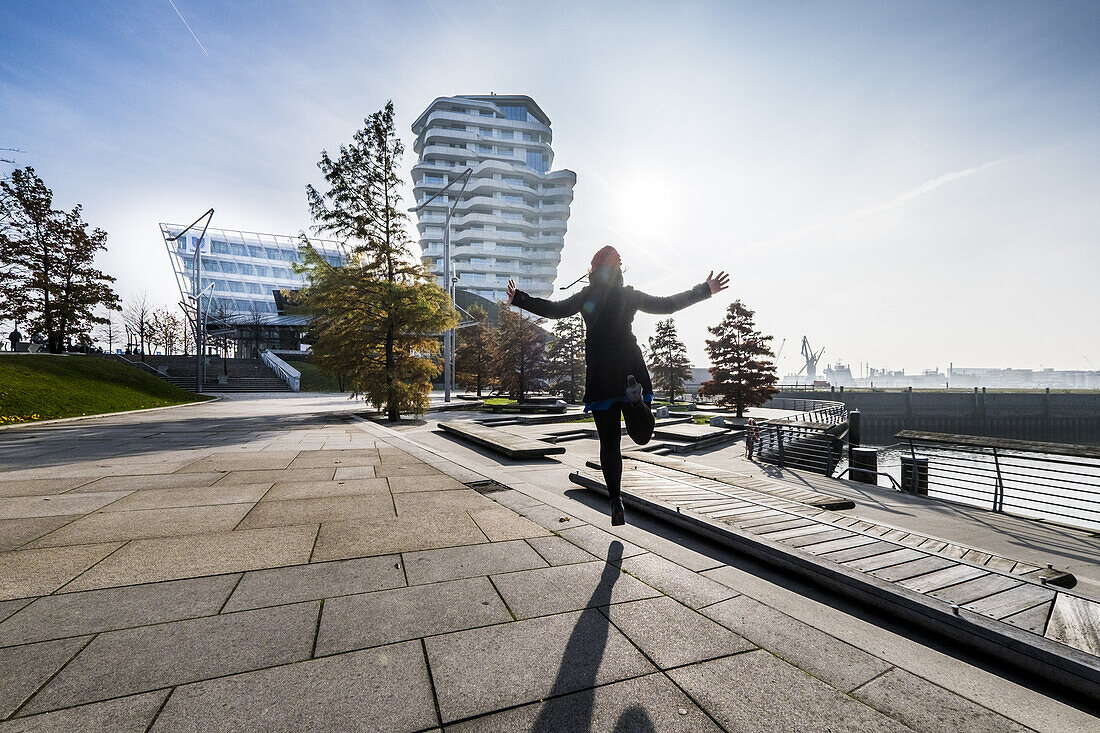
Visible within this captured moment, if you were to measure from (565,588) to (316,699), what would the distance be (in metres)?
1.46

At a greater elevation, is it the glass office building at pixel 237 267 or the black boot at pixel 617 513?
the glass office building at pixel 237 267

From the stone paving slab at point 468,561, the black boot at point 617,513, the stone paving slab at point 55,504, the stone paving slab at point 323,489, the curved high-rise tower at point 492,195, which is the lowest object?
the stone paving slab at point 323,489

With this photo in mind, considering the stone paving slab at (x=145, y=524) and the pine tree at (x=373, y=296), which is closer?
the stone paving slab at (x=145, y=524)

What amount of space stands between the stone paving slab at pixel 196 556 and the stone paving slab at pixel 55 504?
1.42 m

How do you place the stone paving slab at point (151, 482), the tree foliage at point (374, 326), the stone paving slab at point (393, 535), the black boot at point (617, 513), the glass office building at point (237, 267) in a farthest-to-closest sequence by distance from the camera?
the glass office building at point (237, 267), the tree foliage at point (374, 326), the stone paving slab at point (151, 482), the black boot at point (617, 513), the stone paving slab at point (393, 535)

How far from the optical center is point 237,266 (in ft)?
262

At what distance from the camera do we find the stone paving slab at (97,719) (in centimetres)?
155

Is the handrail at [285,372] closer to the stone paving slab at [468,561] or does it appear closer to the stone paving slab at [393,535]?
the stone paving slab at [393,535]

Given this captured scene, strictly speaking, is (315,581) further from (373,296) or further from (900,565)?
(373,296)

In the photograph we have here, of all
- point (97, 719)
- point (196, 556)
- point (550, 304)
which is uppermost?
point (550, 304)

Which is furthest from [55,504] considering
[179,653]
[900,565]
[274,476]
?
[900,565]

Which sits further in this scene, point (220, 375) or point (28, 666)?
Answer: point (220, 375)

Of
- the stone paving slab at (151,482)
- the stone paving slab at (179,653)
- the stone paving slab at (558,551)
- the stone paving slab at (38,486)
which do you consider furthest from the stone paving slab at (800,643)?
the stone paving slab at (38,486)

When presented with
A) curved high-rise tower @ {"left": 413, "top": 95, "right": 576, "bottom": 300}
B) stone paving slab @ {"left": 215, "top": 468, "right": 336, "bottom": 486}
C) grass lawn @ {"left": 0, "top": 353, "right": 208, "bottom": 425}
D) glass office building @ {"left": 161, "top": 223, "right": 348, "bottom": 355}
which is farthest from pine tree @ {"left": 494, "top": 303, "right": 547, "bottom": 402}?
curved high-rise tower @ {"left": 413, "top": 95, "right": 576, "bottom": 300}
